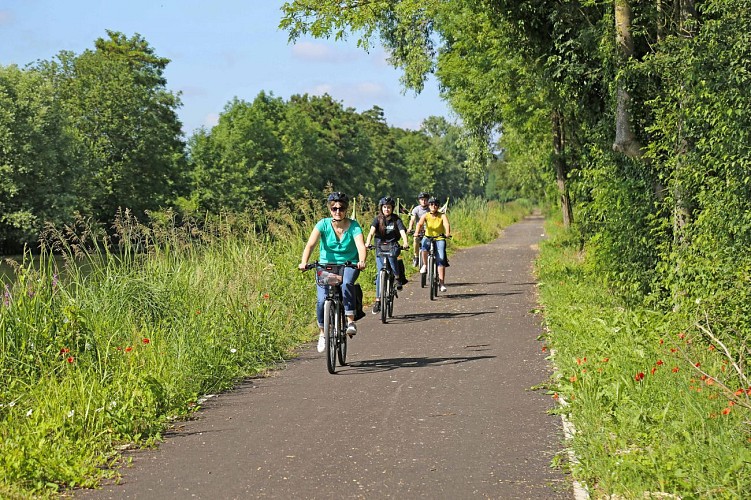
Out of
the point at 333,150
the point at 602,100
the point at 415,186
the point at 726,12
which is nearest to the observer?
the point at 726,12

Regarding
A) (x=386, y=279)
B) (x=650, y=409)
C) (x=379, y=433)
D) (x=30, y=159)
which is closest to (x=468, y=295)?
(x=386, y=279)

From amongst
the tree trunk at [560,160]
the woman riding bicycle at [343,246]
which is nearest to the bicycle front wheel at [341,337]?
the woman riding bicycle at [343,246]

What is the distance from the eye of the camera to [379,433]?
7383mm

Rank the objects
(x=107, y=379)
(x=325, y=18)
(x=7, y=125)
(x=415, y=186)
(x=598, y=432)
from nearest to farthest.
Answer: (x=598, y=432) → (x=107, y=379) → (x=325, y=18) → (x=7, y=125) → (x=415, y=186)

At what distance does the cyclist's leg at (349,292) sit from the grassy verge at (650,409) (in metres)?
2.27

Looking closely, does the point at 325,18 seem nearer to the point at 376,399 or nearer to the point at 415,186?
the point at 376,399

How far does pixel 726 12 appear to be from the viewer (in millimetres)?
9508

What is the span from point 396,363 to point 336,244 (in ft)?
4.97

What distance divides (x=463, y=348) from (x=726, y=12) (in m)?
4.91

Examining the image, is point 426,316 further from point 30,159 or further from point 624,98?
point 30,159

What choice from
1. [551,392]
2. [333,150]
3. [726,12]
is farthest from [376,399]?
[333,150]

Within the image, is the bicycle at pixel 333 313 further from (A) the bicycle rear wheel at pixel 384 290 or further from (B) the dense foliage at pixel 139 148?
(B) the dense foliage at pixel 139 148

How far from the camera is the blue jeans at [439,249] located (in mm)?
17688

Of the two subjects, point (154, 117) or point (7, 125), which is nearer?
point (7, 125)
